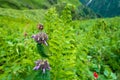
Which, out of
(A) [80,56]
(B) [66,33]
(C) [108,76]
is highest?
(B) [66,33]

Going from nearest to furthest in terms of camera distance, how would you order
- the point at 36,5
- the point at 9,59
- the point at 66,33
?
the point at 9,59, the point at 66,33, the point at 36,5

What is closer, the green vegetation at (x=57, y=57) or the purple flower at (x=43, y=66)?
the purple flower at (x=43, y=66)

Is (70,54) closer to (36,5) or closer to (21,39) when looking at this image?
(21,39)

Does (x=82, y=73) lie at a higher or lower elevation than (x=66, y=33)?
lower

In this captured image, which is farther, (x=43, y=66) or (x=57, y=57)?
(x=57, y=57)

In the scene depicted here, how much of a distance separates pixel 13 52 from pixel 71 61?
50.6 inches

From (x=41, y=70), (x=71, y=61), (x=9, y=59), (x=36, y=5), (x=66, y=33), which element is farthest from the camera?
(x=36, y=5)

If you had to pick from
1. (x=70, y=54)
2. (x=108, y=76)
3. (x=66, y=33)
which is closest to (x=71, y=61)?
(x=70, y=54)

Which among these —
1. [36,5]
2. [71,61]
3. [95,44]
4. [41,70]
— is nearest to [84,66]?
[71,61]

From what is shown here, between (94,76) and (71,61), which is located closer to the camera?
(71,61)

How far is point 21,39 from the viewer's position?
26.3ft

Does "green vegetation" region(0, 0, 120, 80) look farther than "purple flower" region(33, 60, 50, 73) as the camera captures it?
Yes

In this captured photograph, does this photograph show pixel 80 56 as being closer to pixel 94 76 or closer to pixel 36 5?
pixel 94 76

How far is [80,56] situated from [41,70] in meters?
2.77
